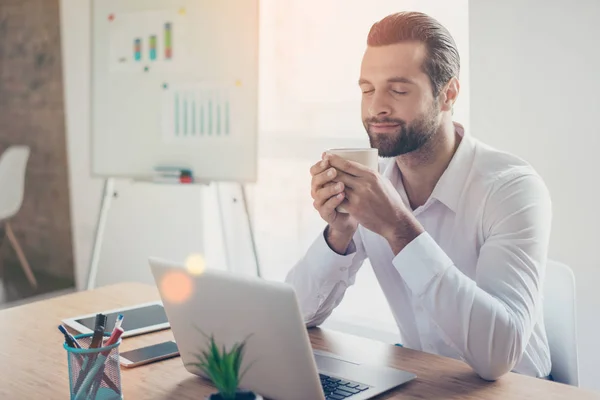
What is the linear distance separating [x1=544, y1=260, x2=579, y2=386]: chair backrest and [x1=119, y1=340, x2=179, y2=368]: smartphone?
71 centimetres

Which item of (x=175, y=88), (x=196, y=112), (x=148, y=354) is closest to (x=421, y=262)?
(x=148, y=354)

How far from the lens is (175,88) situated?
265 centimetres

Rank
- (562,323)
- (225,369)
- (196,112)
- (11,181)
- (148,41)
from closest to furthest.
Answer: (225,369), (562,323), (196,112), (148,41), (11,181)

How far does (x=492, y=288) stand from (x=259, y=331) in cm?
46

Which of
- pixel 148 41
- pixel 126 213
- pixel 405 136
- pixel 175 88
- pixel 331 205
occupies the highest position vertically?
pixel 148 41

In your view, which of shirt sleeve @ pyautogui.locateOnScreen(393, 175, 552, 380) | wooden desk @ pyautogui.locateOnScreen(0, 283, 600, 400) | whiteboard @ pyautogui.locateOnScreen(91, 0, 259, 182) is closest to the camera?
wooden desk @ pyautogui.locateOnScreen(0, 283, 600, 400)

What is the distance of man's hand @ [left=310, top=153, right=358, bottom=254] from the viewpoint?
3.65ft

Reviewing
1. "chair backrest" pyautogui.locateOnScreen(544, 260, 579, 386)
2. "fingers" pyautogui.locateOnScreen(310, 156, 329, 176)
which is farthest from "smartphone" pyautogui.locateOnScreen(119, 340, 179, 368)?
"chair backrest" pyautogui.locateOnScreen(544, 260, 579, 386)

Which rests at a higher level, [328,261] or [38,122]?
[38,122]

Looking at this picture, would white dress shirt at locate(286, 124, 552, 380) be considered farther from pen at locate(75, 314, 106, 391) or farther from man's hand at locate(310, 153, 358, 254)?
pen at locate(75, 314, 106, 391)

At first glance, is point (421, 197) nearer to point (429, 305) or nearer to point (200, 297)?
point (429, 305)

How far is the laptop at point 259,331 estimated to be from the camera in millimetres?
795

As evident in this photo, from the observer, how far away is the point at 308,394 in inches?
32.5

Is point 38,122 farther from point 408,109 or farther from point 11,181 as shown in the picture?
point 408,109
